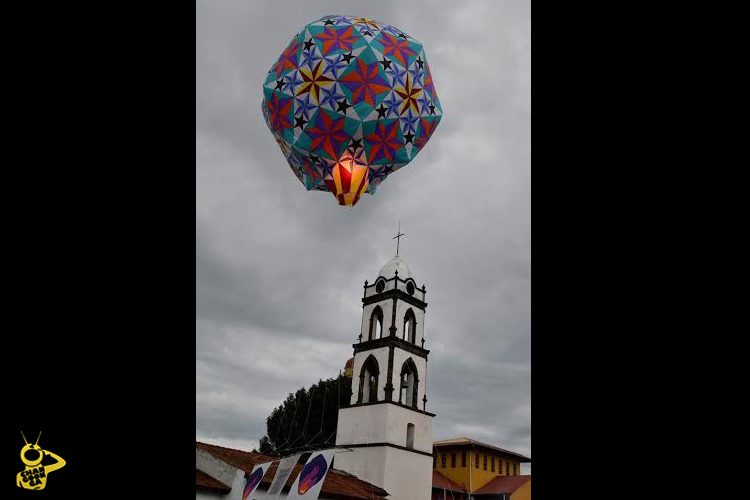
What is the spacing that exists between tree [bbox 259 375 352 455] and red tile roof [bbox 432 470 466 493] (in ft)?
22.3

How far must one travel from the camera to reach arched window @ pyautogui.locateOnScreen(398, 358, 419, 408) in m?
24.5

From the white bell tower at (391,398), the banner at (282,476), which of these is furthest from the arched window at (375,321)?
the banner at (282,476)

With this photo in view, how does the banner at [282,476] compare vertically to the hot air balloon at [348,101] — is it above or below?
below

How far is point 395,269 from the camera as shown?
25.8 meters

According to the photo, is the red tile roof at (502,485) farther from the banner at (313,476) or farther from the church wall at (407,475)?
the banner at (313,476)

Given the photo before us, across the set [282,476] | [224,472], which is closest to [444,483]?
[224,472]

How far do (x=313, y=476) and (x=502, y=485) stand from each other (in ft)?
90.1

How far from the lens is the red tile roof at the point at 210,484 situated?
566 inches

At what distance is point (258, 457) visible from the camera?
20391mm

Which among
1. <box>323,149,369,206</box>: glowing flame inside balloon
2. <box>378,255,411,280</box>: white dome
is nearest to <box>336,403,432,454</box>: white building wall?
<box>378,255,411,280</box>: white dome

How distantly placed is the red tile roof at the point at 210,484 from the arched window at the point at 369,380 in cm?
963

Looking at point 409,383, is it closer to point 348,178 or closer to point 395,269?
point 395,269
